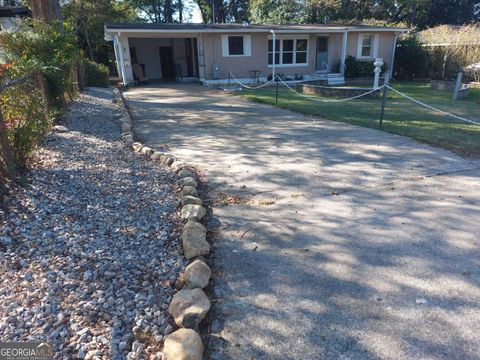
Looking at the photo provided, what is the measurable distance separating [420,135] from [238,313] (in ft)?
20.7

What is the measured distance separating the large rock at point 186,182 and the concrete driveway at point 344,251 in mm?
319

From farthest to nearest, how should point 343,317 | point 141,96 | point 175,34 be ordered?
point 175,34, point 141,96, point 343,317

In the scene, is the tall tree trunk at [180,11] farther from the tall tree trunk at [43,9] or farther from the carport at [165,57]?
the tall tree trunk at [43,9]

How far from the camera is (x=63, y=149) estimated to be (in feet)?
17.9

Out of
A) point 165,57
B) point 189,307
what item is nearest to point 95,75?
point 165,57

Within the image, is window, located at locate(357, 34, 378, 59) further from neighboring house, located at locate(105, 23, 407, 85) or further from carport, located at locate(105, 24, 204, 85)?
carport, located at locate(105, 24, 204, 85)

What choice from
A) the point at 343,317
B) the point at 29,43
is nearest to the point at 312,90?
the point at 29,43

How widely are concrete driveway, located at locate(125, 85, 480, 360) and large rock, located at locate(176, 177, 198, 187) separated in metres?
0.32

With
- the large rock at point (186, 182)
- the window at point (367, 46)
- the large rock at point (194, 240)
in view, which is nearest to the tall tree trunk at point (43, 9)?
the large rock at point (186, 182)

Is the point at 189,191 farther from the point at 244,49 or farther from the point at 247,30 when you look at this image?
the point at 244,49

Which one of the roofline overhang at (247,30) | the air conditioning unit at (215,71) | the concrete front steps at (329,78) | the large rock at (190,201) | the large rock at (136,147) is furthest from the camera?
the concrete front steps at (329,78)

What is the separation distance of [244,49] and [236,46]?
0.46 m

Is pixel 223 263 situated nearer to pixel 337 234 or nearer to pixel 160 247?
pixel 160 247

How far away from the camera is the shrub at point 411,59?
20656 mm
